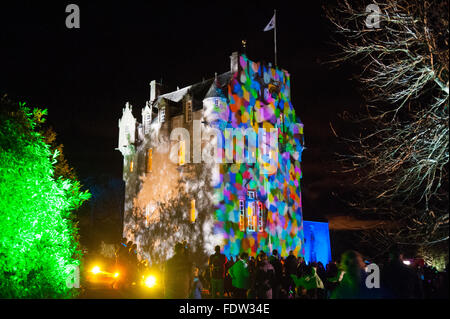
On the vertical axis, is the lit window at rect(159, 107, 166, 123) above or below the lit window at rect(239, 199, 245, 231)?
above

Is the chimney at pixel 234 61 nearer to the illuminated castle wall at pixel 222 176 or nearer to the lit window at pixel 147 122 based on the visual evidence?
the illuminated castle wall at pixel 222 176

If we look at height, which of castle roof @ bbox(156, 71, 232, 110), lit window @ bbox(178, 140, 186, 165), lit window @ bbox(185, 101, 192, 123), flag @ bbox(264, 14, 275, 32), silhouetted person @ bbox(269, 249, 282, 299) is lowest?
silhouetted person @ bbox(269, 249, 282, 299)

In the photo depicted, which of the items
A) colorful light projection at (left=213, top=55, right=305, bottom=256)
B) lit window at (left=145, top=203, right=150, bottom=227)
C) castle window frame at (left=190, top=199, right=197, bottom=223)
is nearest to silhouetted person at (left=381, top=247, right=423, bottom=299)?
colorful light projection at (left=213, top=55, right=305, bottom=256)

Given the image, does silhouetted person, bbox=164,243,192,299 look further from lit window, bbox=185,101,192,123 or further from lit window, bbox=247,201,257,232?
lit window, bbox=185,101,192,123

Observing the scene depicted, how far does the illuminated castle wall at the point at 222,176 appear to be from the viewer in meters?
24.7

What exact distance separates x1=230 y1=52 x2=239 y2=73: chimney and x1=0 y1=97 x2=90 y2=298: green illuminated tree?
14.9m

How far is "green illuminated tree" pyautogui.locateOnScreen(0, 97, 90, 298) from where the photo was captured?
39.0 ft

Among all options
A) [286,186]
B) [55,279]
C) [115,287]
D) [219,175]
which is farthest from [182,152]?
[55,279]

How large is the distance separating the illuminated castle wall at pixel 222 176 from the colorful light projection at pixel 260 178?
60 mm

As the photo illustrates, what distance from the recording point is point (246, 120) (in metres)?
26.1

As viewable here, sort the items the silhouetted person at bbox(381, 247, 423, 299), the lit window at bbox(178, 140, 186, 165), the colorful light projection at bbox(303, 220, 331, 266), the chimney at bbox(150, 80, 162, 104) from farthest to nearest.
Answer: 1. the colorful light projection at bbox(303, 220, 331, 266)
2. the chimney at bbox(150, 80, 162, 104)
3. the lit window at bbox(178, 140, 186, 165)
4. the silhouetted person at bbox(381, 247, 423, 299)

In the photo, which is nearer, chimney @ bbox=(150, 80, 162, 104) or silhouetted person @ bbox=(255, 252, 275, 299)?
silhouetted person @ bbox=(255, 252, 275, 299)

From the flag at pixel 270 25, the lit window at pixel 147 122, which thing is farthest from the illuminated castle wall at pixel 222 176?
the flag at pixel 270 25
